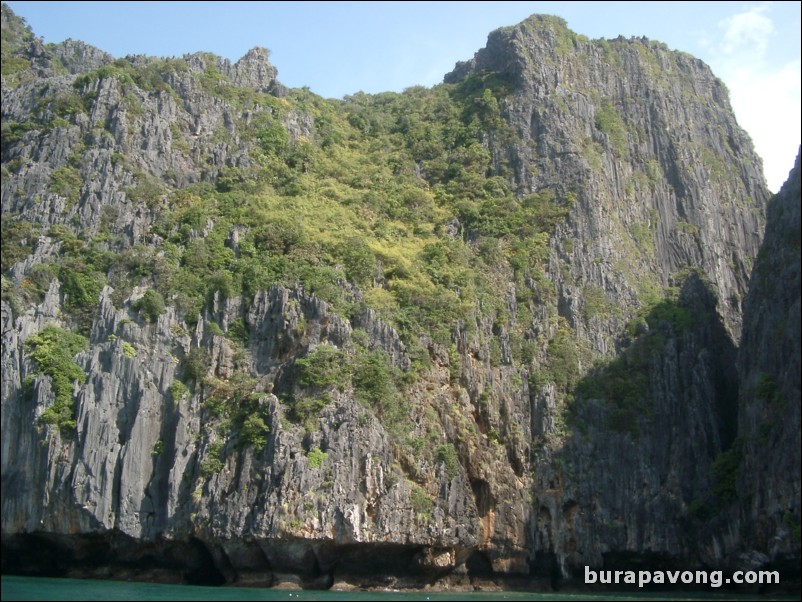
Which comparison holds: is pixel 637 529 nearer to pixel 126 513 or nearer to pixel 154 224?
pixel 126 513

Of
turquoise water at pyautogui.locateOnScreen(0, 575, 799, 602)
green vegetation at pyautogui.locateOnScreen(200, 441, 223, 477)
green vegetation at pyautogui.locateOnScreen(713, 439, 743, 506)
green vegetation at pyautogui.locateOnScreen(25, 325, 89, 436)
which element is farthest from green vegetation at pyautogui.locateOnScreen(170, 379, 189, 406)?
green vegetation at pyautogui.locateOnScreen(713, 439, 743, 506)

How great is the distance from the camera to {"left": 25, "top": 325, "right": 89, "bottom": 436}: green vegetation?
1499 inches

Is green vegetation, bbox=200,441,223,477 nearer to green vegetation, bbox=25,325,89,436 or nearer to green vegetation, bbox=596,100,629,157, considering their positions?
green vegetation, bbox=25,325,89,436

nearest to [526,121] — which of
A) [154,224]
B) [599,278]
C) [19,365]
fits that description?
[599,278]

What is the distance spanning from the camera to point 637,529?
41.6 m

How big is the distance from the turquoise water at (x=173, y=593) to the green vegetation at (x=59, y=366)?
6.55 metres

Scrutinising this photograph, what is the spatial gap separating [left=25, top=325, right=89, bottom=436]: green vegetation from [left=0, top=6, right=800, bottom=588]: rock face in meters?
0.13

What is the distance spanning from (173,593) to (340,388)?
11.6m

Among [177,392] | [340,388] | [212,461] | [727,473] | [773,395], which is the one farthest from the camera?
[727,473]

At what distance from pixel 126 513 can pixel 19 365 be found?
26.8 feet

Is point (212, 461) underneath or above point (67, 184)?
underneath

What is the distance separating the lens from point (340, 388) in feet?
131

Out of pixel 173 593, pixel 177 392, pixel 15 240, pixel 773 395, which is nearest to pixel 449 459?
pixel 177 392

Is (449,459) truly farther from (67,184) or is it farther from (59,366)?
(67,184)
